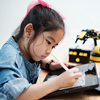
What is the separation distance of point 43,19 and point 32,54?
0.52 feet

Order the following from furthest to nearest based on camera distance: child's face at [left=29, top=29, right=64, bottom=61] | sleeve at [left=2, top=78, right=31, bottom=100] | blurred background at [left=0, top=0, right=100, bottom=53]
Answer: blurred background at [left=0, top=0, right=100, bottom=53]
child's face at [left=29, top=29, right=64, bottom=61]
sleeve at [left=2, top=78, right=31, bottom=100]

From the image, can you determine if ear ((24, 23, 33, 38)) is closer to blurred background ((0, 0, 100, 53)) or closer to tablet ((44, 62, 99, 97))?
tablet ((44, 62, 99, 97))

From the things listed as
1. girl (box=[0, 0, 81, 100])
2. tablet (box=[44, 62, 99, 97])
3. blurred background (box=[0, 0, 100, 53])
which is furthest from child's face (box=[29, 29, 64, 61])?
blurred background (box=[0, 0, 100, 53])

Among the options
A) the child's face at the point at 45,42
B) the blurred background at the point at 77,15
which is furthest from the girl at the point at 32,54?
the blurred background at the point at 77,15

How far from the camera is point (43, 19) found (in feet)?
1.85

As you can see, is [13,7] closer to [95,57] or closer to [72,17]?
[72,17]

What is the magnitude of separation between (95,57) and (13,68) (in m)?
0.58

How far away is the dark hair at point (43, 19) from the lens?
0.56m

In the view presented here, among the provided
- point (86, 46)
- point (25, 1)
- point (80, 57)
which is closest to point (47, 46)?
point (80, 57)

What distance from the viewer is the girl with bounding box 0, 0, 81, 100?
1.37 ft

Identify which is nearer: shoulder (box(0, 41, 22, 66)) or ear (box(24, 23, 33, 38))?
shoulder (box(0, 41, 22, 66))

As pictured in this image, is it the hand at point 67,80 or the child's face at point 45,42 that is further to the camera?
the child's face at point 45,42

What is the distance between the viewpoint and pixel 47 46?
21.6 inches

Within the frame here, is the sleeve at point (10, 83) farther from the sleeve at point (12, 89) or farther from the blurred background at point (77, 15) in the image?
the blurred background at point (77, 15)
